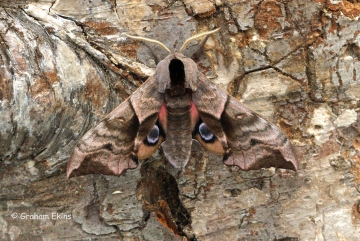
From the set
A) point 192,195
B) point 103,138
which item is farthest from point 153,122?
point 192,195

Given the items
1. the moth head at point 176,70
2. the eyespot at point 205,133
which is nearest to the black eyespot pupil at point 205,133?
the eyespot at point 205,133

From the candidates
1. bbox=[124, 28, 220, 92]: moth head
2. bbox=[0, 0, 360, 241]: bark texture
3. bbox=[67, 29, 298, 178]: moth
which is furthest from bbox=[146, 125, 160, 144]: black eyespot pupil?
bbox=[124, 28, 220, 92]: moth head

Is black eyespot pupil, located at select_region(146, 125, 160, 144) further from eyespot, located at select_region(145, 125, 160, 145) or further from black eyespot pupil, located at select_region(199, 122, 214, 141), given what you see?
black eyespot pupil, located at select_region(199, 122, 214, 141)

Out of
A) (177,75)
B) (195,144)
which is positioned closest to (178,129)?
(195,144)

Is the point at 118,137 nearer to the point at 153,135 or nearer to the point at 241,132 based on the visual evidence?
the point at 153,135

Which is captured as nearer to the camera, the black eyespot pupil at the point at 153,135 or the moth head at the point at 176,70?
the moth head at the point at 176,70

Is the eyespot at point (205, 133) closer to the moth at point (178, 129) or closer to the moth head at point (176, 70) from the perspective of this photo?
the moth at point (178, 129)
